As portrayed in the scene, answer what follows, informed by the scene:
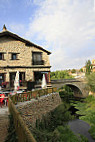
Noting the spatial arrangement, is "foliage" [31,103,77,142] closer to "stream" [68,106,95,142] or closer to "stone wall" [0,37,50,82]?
"stream" [68,106,95,142]

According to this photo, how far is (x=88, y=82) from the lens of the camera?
25219 millimetres

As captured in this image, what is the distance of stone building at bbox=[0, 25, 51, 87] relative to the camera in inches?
702

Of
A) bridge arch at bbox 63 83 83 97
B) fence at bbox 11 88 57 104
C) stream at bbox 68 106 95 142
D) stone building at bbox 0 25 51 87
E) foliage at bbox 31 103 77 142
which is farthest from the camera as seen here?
bridge arch at bbox 63 83 83 97

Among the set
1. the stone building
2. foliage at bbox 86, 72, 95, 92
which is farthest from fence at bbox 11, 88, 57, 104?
foliage at bbox 86, 72, 95, 92

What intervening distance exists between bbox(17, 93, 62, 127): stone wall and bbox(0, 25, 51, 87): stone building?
5.27 meters

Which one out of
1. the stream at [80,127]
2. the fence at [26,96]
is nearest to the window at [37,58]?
the fence at [26,96]

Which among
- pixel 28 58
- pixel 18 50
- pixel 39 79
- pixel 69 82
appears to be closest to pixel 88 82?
pixel 69 82

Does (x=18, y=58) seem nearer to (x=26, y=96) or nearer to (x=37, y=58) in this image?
(x=37, y=58)

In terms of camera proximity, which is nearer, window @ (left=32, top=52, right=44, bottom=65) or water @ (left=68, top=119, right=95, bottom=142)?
water @ (left=68, top=119, right=95, bottom=142)

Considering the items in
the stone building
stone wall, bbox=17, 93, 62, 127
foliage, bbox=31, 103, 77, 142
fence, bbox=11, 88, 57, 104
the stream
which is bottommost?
the stream

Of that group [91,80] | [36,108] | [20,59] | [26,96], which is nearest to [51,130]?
[36,108]

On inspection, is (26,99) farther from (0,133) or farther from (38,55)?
(38,55)

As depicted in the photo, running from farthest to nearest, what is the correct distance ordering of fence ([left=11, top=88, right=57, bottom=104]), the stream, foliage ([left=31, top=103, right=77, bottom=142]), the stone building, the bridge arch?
the bridge arch → the stone building → the stream → fence ([left=11, top=88, right=57, bottom=104]) → foliage ([left=31, top=103, right=77, bottom=142])

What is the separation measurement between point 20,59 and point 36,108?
1005 cm
